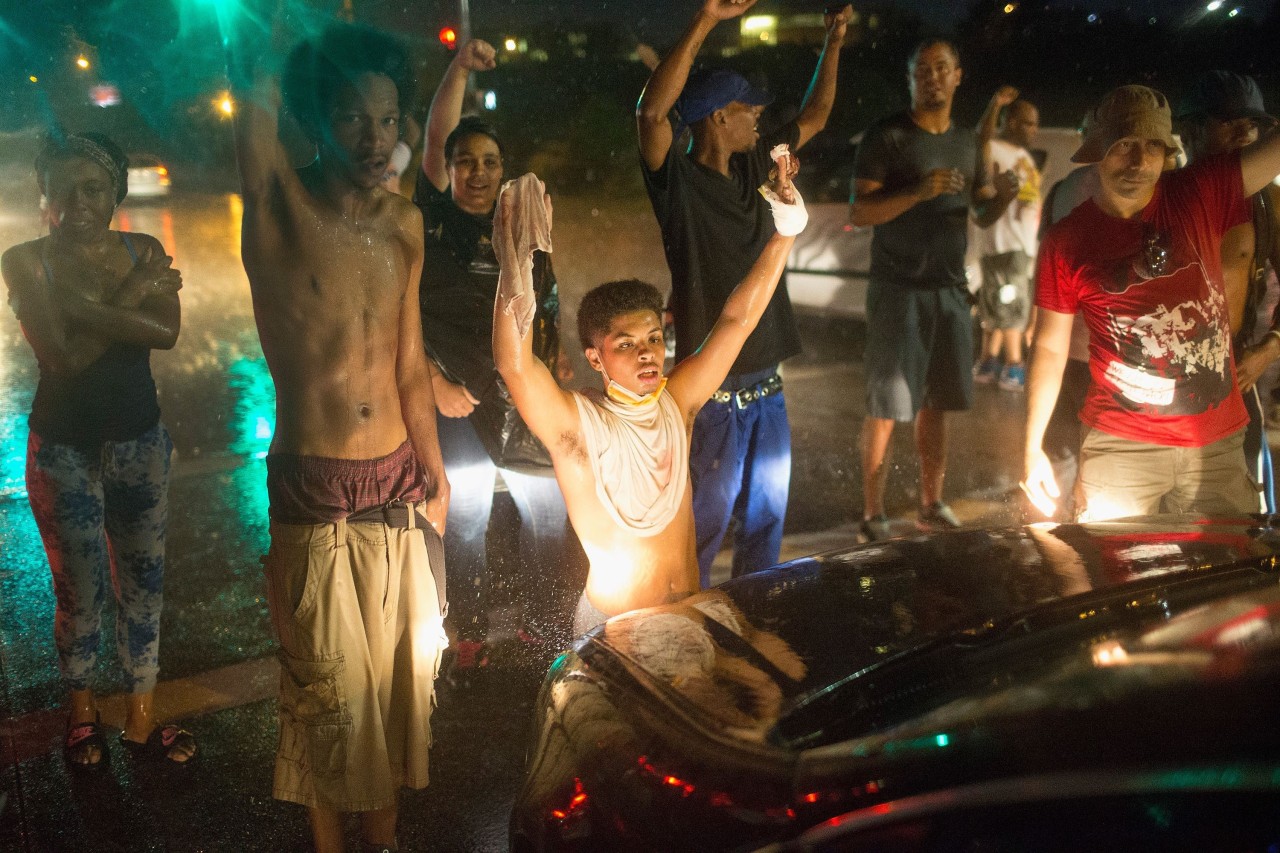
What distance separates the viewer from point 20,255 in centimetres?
309

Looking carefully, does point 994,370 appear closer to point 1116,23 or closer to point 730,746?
point 730,746

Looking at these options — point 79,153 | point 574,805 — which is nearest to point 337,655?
point 574,805

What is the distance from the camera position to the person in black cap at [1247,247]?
11.9 feet

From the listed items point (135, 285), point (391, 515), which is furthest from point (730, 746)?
point (135, 285)

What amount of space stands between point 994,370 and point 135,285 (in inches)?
268

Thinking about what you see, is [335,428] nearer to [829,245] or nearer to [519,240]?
[519,240]

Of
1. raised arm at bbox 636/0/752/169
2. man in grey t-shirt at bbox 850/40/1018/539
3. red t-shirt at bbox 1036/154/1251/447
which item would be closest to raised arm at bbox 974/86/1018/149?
man in grey t-shirt at bbox 850/40/1018/539

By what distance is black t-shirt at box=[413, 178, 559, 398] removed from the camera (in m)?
3.82

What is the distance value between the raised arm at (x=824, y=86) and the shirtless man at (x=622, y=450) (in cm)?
183

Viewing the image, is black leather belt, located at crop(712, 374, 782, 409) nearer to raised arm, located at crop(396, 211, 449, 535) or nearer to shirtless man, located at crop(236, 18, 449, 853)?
raised arm, located at crop(396, 211, 449, 535)

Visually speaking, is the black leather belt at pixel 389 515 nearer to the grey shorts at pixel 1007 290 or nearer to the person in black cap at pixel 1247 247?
the person in black cap at pixel 1247 247

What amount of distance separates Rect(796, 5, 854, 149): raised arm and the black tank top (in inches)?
109

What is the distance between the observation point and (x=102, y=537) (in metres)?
3.37

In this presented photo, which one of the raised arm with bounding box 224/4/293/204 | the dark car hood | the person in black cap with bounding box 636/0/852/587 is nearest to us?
the dark car hood
